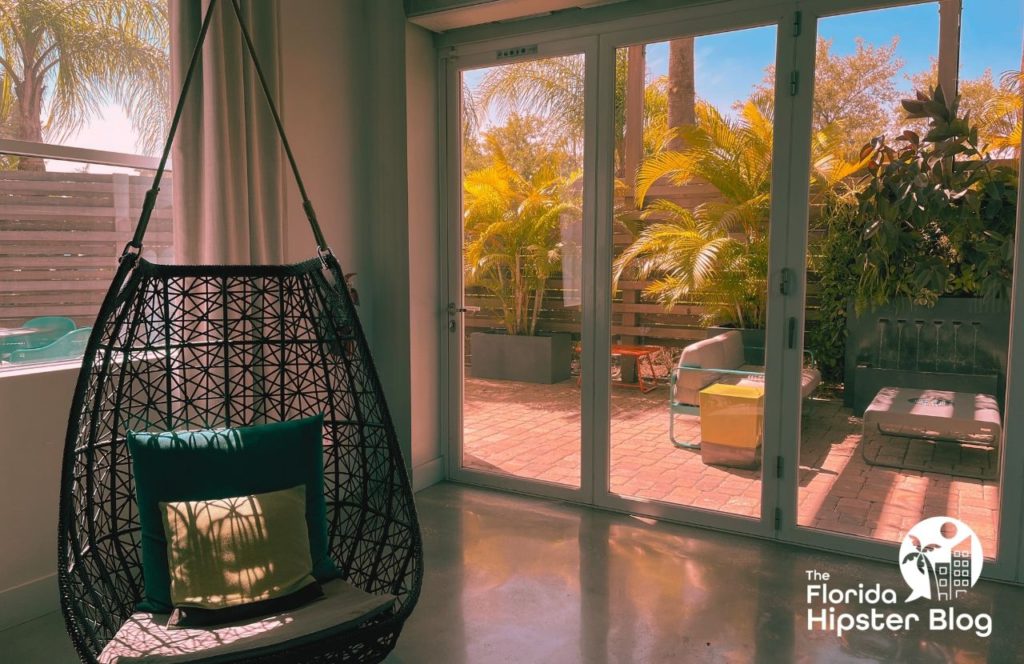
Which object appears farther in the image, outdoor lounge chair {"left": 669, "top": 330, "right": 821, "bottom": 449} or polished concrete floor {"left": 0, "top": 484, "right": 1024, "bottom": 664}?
outdoor lounge chair {"left": 669, "top": 330, "right": 821, "bottom": 449}

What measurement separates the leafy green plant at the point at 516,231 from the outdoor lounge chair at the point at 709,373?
80 centimetres

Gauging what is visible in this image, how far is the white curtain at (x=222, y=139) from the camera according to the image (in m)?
3.14

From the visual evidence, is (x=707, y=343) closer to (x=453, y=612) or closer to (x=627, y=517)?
(x=627, y=517)

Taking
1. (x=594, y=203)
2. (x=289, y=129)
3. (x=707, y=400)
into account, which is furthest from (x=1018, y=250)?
(x=289, y=129)

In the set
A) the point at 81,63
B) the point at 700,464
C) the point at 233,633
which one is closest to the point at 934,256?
the point at 700,464

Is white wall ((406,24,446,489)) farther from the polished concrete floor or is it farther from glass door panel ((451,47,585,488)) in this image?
the polished concrete floor

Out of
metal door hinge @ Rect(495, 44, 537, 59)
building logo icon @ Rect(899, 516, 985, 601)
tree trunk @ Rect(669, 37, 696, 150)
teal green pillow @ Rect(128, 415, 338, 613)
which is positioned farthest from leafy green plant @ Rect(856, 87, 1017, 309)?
teal green pillow @ Rect(128, 415, 338, 613)

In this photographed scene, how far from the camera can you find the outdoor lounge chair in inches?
141

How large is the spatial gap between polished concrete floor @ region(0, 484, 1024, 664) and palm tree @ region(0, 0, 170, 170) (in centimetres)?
181

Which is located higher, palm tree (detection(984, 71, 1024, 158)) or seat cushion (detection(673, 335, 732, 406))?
palm tree (detection(984, 71, 1024, 158))

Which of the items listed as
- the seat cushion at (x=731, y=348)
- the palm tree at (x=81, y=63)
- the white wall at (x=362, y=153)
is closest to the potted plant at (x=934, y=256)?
the seat cushion at (x=731, y=348)

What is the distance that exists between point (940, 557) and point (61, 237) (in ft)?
11.7

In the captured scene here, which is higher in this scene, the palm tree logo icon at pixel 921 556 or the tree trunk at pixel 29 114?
the tree trunk at pixel 29 114

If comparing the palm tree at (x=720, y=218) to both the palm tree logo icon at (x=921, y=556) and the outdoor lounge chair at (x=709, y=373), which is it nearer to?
the outdoor lounge chair at (x=709, y=373)
